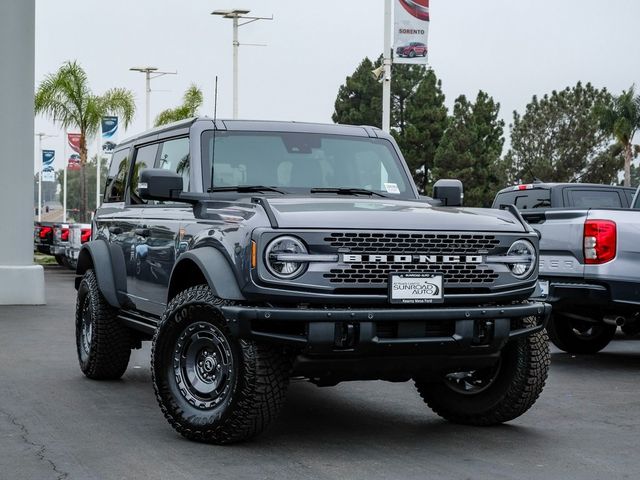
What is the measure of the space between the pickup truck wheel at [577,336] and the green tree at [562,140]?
198 ft

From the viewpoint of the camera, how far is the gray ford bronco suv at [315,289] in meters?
6.27

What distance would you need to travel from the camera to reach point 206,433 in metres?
6.58

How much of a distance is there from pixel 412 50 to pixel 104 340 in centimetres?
1523

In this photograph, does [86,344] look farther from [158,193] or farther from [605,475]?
[605,475]

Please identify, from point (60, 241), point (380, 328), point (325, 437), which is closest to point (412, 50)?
point (60, 241)

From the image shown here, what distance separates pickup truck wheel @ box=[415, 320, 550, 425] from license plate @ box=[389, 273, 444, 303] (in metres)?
0.83

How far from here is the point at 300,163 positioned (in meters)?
8.02

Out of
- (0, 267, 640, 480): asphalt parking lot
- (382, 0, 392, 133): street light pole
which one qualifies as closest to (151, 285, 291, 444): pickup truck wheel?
(0, 267, 640, 480): asphalt parking lot

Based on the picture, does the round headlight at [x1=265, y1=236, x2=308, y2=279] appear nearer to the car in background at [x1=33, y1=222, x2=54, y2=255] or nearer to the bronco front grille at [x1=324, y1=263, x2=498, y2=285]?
the bronco front grille at [x1=324, y1=263, x2=498, y2=285]

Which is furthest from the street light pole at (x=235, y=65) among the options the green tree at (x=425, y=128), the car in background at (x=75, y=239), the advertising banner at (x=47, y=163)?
the green tree at (x=425, y=128)

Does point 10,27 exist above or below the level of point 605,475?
above

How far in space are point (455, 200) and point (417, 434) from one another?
1.76m

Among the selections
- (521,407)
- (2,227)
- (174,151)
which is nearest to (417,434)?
(521,407)

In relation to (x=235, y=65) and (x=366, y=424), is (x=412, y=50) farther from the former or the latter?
(x=235, y=65)
